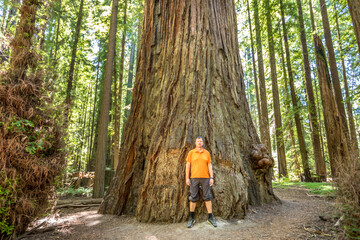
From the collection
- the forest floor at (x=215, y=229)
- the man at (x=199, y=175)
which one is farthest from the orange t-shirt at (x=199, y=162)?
the forest floor at (x=215, y=229)

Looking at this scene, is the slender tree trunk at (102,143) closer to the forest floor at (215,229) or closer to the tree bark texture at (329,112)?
the forest floor at (215,229)

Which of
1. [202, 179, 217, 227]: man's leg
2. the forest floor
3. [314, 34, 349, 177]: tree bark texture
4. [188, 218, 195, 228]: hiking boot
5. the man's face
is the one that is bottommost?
the forest floor

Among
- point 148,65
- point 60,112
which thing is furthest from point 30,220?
point 148,65

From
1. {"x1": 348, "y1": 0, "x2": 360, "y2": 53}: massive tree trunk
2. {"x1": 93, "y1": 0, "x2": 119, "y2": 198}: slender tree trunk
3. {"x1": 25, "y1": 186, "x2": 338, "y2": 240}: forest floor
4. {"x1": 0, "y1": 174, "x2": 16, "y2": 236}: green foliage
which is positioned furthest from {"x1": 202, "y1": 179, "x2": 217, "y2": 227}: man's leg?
{"x1": 93, "y1": 0, "x2": 119, "y2": 198}: slender tree trunk

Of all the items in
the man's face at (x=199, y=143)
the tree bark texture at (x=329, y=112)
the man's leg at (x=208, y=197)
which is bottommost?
the man's leg at (x=208, y=197)

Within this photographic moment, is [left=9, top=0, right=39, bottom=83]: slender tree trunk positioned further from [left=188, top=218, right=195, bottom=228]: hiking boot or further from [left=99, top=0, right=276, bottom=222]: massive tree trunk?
[left=188, top=218, right=195, bottom=228]: hiking boot

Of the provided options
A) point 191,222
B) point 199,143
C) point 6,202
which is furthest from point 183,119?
point 6,202

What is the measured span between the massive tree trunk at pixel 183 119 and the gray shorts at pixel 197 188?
0.96ft

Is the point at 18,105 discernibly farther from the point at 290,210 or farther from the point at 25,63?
the point at 290,210

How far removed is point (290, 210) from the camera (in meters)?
5.63

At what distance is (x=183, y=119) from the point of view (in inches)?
211

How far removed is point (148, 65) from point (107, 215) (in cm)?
433

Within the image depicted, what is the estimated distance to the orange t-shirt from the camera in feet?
15.0

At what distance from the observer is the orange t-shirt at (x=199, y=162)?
15.0 feet
